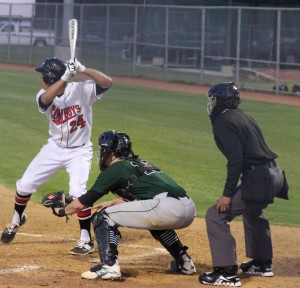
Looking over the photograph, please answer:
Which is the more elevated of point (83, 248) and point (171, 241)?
point (171, 241)

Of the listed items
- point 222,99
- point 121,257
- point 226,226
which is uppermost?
point 222,99

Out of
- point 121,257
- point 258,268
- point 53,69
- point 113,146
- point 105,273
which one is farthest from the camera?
point 53,69

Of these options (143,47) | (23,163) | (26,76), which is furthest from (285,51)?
(23,163)

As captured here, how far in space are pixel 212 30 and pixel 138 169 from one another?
23377mm

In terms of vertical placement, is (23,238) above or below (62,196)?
below

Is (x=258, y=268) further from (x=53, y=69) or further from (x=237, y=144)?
(x=53, y=69)

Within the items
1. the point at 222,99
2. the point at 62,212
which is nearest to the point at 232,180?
the point at 222,99

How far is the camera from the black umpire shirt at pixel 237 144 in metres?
7.45

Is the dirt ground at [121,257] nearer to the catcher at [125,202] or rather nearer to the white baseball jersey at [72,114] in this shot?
the catcher at [125,202]

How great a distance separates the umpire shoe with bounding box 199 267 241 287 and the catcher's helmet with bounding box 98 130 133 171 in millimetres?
1268

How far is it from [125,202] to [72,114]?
1676 mm

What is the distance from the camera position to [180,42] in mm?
32156

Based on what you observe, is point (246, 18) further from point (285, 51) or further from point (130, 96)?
point (130, 96)

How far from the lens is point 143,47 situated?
112 feet
